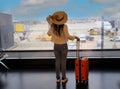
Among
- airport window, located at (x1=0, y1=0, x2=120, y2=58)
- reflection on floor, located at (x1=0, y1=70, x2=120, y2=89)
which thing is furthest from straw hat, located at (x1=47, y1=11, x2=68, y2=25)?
airport window, located at (x1=0, y1=0, x2=120, y2=58)

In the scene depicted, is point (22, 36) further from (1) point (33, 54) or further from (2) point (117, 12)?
(2) point (117, 12)

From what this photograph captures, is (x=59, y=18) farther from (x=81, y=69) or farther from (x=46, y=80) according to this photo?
(x=46, y=80)

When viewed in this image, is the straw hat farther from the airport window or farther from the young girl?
the airport window

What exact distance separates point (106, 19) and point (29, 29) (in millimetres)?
2286

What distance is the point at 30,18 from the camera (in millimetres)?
6484

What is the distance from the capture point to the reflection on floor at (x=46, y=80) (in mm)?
4434

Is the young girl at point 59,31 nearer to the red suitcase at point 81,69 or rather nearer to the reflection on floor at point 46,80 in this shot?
the red suitcase at point 81,69

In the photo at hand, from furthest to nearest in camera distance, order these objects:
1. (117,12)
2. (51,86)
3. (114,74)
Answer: (117,12) < (114,74) < (51,86)

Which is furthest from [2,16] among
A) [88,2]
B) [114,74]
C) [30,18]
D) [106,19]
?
[114,74]

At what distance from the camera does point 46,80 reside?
4848 mm

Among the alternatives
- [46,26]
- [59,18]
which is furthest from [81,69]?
[46,26]

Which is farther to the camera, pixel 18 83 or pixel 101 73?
pixel 101 73

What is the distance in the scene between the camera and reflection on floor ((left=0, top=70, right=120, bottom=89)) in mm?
4434

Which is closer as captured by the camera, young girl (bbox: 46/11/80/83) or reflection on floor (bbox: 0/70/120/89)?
young girl (bbox: 46/11/80/83)
